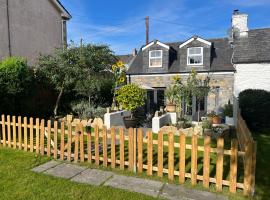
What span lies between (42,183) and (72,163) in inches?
50.0

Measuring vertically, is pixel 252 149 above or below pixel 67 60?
below

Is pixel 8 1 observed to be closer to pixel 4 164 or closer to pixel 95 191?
pixel 4 164

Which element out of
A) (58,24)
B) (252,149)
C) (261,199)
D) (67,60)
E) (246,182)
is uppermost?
(58,24)

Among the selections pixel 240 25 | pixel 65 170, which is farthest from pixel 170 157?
pixel 240 25

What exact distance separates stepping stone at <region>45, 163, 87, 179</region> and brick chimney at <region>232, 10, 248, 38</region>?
15.3 meters

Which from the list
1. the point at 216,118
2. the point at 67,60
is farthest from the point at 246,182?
the point at 67,60

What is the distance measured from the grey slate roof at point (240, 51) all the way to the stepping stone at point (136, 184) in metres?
12.6

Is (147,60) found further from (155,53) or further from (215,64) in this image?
(215,64)

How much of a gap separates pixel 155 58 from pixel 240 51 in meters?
6.09

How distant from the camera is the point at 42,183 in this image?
189 inches

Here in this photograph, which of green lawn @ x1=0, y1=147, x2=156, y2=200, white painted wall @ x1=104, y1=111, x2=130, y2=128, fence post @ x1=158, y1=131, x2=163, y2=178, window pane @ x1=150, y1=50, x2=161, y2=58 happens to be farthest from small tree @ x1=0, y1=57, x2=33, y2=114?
window pane @ x1=150, y1=50, x2=161, y2=58

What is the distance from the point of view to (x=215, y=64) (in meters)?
16.4

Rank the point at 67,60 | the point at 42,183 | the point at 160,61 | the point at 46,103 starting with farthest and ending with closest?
the point at 160,61 < the point at 46,103 < the point at 67,60 < the point at 42,183

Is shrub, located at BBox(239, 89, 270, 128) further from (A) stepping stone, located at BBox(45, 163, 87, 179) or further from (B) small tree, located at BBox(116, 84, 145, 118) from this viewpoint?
(A) stepping stone, located at BBox(45, 163, 87, 179)
